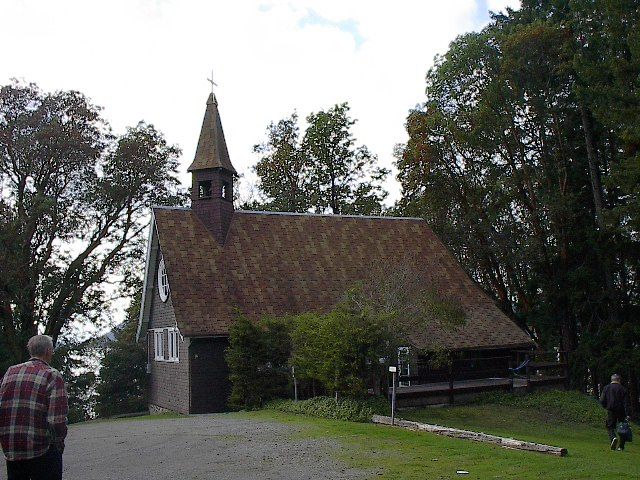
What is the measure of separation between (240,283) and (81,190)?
10.8 m

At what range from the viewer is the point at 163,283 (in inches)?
994

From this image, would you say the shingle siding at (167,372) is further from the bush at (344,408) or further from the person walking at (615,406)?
the person walking at (615,406)

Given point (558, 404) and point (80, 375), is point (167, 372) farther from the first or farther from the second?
point (558, 404)

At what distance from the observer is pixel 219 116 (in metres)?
27.8

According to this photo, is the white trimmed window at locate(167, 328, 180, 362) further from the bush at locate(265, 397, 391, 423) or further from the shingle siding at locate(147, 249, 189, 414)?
the bush at locate(265, 397, 391, 423)

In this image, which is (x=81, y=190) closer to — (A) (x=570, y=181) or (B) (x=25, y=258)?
(B) (x=25, y=258)

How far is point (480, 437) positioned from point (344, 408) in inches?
183

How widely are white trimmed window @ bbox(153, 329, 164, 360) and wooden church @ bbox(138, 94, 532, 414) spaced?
0.04 metres

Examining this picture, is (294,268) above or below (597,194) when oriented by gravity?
below

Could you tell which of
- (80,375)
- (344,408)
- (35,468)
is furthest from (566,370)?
(35,468)

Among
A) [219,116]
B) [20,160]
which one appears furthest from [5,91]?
[219,116]

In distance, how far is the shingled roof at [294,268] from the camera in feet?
78.6

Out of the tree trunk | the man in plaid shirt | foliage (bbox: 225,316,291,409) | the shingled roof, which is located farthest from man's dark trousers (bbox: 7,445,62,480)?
the tree trunk

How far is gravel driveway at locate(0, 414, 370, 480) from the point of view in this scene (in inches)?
405
